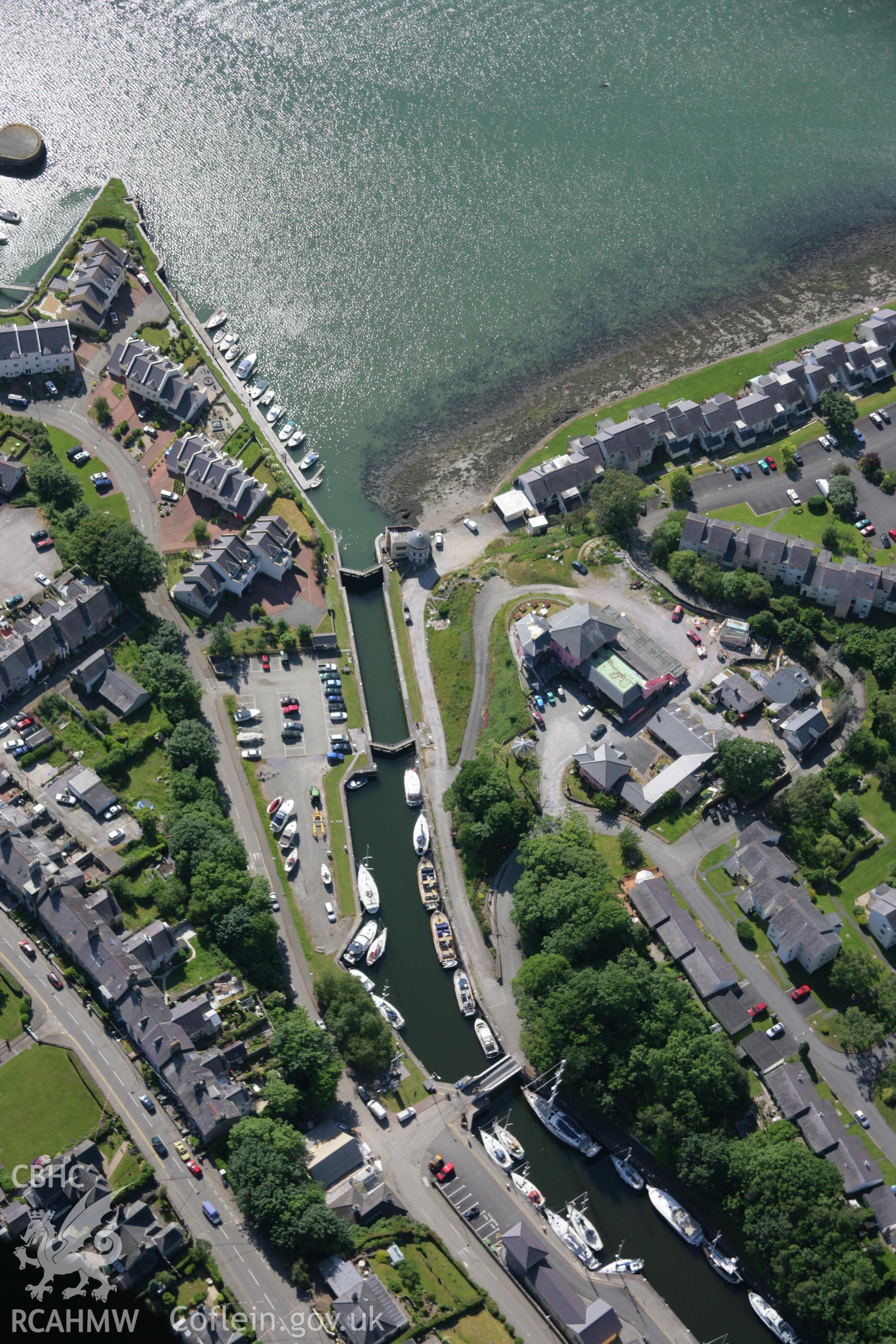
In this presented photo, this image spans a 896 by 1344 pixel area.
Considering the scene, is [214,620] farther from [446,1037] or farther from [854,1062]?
[854,1062]

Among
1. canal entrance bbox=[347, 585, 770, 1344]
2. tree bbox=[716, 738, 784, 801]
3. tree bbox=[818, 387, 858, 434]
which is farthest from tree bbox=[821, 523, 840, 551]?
canal entrance bbox=[347, 585, 770, 1344]

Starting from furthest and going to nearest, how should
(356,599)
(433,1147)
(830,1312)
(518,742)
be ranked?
1. (356,599)
2. (518,742)
3. (433,1147)
4. (830,1312)

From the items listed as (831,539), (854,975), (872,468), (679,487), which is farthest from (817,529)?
(854,975)

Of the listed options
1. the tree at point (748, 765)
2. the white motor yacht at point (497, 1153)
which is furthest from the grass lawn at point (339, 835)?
the tree at point (748, 765)

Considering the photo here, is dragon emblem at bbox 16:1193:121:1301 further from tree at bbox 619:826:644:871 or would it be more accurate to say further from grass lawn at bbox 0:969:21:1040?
tree at bbox 619:826:644:871

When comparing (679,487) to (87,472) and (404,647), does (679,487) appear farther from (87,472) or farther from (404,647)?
(87,472)

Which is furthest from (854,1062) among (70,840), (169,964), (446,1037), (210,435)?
(210,435)
